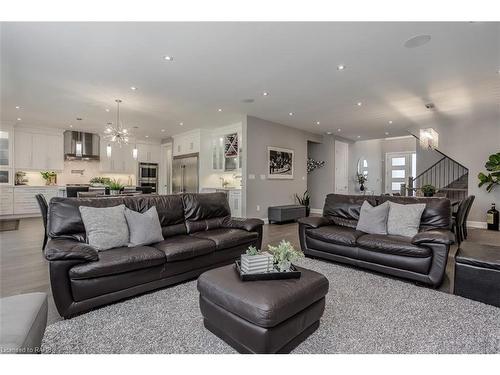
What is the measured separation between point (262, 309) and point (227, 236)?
1.71m

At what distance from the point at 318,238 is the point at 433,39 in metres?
2.73

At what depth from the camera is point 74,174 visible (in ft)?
28.9

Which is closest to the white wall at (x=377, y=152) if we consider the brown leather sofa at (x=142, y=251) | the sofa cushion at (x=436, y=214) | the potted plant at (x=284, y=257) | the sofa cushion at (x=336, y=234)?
the sofa cushion at (x=436, y=214)

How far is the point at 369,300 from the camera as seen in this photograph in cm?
244

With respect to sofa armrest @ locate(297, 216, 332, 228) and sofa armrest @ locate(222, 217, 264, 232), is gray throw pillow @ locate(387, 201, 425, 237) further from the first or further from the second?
sofa armrest @ locate(222, 217, 264, 232)

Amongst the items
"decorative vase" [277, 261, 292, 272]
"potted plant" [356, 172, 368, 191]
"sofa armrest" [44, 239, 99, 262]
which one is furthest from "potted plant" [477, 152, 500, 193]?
"sofa armrest" [44, 239, 99, 262]

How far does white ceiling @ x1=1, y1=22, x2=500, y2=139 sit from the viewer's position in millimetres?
2836

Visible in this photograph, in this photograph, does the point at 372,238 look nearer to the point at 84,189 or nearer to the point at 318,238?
the point at 318,238

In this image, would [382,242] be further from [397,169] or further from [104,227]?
[397,169]

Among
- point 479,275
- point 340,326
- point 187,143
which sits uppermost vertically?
point 187,143

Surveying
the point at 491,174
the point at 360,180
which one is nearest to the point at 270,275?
the point at 491,174
